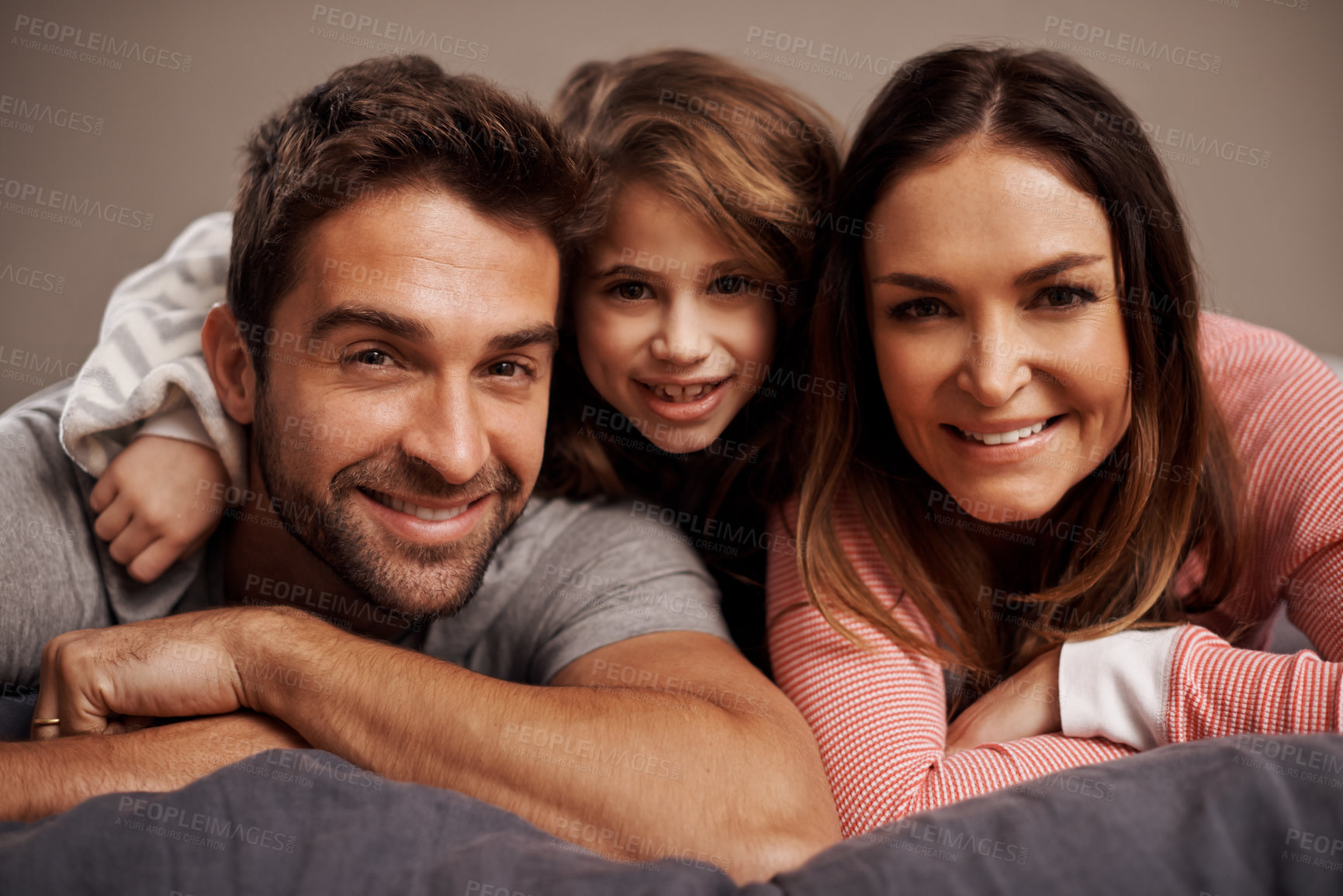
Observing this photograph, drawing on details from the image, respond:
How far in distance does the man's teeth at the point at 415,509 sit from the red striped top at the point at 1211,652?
53cm

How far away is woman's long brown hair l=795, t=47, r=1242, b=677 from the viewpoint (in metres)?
1.43

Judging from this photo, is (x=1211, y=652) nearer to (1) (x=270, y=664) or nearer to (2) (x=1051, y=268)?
(2) (x=1051, y=268)

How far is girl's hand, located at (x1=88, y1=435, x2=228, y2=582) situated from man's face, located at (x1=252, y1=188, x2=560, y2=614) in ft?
0.39

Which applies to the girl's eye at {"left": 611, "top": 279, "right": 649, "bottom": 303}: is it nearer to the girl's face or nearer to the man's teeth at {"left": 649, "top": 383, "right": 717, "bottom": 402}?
the girl's face

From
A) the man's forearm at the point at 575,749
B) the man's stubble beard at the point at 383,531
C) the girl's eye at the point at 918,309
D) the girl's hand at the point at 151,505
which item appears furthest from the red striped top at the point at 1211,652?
the girl's hand at the point at 151,505

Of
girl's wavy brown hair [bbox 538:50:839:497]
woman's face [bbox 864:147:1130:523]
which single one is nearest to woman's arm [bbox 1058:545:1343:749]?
woman's face [bbox 864:147:1130:523]

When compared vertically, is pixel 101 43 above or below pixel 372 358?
above

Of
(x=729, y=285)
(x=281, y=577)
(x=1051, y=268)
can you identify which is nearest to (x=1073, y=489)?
(x=1051, y=268)

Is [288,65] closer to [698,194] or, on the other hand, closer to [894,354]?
[698,194]

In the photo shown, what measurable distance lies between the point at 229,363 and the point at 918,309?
3.46 ft

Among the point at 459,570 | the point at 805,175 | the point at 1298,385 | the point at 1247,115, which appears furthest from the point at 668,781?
the point at 1247,115

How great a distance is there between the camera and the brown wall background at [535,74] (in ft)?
8.48

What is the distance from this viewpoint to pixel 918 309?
4.77 ft

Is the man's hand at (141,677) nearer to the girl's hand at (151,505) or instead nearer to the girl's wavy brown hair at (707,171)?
the girl's hand at (151,505)
